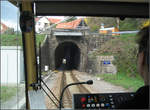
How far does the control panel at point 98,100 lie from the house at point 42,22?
103cm

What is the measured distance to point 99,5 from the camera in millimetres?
2475

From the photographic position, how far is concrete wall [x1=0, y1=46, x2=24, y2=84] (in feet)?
5.91

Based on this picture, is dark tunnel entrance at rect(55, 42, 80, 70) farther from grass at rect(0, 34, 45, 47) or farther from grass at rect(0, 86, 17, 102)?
grass at rect(0, 86, 17, 102)

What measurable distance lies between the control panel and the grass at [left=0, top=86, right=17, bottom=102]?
0.66 m

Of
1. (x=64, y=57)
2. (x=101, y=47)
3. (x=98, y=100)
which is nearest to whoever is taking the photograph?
(x=98, y=100)

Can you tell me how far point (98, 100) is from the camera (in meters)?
1.95

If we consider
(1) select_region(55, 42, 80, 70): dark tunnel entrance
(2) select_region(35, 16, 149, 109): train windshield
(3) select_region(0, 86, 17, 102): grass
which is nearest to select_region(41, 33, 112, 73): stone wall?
(2) select_region(35, 16, 149, 109): train windshield

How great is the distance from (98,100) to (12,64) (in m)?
1.02

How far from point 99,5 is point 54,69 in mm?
1475

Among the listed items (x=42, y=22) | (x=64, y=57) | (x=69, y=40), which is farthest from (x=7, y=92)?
(x=69, y=40)

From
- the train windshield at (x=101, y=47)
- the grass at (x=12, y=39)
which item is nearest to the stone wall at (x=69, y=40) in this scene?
Answer: the train windshield at (x=101, y=47)

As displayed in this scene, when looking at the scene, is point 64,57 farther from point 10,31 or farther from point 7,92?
point 7,92

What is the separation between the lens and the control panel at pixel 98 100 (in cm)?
186

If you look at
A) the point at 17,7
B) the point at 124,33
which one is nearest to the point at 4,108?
the point at 17,7
